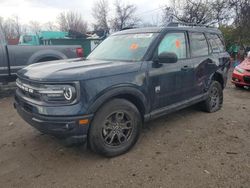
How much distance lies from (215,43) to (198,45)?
78 centimetres

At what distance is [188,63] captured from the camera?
4340mm

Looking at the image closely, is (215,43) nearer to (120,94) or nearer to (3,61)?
(120,94)

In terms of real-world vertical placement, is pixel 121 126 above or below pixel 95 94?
below

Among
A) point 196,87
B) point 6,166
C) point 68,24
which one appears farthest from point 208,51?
point 68,24

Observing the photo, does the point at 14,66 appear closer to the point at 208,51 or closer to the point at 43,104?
the point at 43,104

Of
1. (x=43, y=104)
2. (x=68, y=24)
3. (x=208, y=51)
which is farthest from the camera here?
(x=68, y=24)

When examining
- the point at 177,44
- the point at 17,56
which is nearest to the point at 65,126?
the point at 177,44

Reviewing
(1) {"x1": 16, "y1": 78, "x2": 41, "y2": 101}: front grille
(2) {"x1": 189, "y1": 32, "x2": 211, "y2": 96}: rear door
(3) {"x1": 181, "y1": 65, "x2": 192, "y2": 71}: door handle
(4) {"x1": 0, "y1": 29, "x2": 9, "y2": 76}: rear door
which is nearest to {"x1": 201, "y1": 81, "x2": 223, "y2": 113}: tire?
(2) {"x1": 189, "y1": 32, "x2": 211, "y2": 96}: rear door

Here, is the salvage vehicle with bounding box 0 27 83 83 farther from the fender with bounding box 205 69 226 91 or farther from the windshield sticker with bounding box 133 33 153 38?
the fender with bounding box 205 69 226 91

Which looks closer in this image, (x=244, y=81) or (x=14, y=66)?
(x=14, y=66)

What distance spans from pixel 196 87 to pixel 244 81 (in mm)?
3802

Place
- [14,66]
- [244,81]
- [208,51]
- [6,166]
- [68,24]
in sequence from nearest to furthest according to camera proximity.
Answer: [6,166] → [208,51] → [14,66] → [244,81] → [68,24]

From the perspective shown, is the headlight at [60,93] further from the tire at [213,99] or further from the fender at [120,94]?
the tire at [213,99]

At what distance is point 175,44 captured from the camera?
4.22 metres
